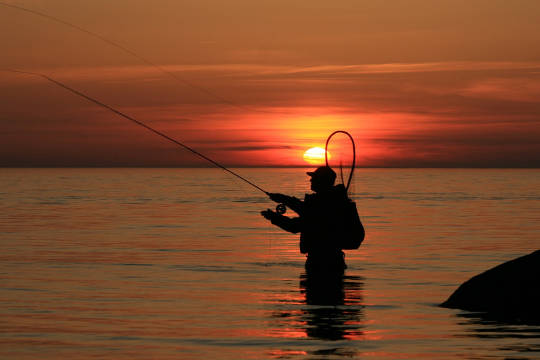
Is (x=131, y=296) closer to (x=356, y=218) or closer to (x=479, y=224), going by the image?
(x=356, y=218)

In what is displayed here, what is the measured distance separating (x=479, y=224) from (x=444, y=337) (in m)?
27.4

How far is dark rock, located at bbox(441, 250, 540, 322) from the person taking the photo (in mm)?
13984

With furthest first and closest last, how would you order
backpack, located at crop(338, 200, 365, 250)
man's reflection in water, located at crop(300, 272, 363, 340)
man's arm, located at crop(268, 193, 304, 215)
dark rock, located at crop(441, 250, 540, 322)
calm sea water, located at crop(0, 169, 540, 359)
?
man's arm, located at crop(268, 193, 304, 215) → backpack, located at crop(338, 200, 365, 250) → dark rock, located at crop(441, 250, 540, 322) → man's reflection in water, located at crop(300, 272, 363, 340) → calm sea water, located at crop(0, 169, 540, 359)

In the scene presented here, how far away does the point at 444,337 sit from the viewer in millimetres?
12820

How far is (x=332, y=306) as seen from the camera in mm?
A: 15453

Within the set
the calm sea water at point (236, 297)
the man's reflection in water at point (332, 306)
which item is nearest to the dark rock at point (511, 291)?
the calm sea water at point (236, 297)

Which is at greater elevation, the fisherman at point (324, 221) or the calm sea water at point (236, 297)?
the fisherman at point (324, 221)

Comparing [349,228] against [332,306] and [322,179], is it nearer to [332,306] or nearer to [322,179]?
[322,179]

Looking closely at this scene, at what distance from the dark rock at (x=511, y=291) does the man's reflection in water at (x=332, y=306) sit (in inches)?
74.4

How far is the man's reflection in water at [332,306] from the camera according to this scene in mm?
13086

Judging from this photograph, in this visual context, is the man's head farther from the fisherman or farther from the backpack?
the backpack

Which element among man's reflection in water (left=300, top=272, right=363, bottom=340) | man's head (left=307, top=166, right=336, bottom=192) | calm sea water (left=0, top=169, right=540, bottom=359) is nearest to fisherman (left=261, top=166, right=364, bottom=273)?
man's head (left=307, top=166, right=336, bottom=192)

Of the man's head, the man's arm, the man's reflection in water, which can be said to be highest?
the man's head

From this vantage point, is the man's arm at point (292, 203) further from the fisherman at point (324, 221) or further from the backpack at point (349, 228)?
the backpack at point (349, 228)
